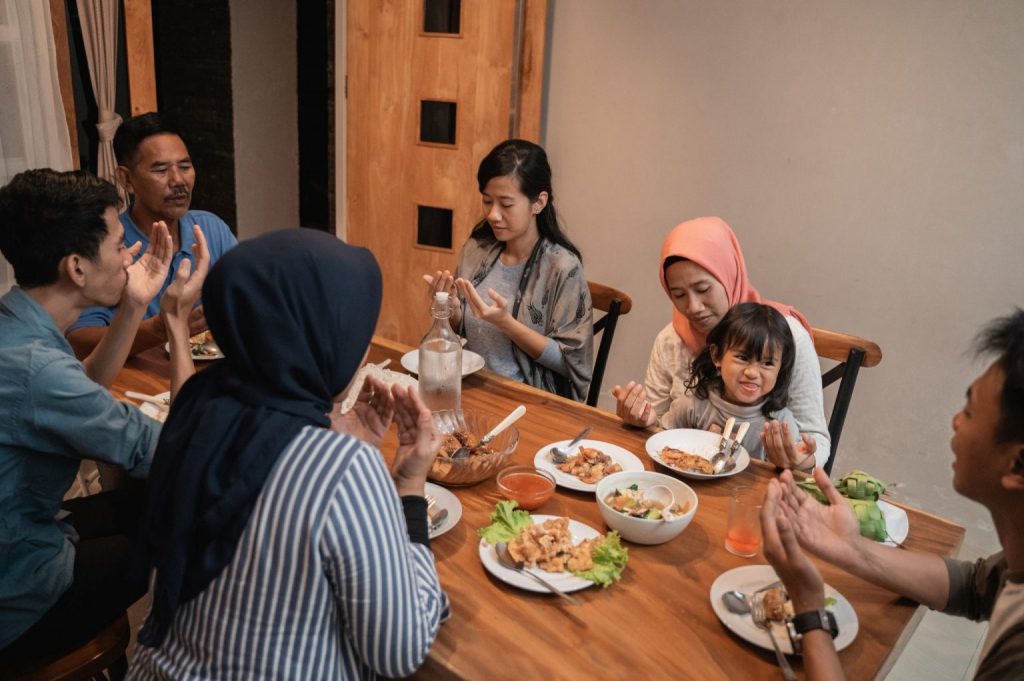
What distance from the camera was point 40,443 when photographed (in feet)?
4.66

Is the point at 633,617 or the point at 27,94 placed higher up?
the point at 27,94

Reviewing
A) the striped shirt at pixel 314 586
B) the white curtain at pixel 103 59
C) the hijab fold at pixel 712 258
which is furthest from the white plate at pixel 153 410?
the white curtain at pixel 103 59

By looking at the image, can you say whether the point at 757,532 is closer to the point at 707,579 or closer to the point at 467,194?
the point at 707,579

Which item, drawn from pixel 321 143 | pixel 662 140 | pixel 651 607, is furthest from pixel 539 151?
pixel 321 143

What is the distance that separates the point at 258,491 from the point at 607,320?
5.65ft

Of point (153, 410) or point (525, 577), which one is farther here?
point (153, 410)

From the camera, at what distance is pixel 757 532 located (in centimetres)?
139

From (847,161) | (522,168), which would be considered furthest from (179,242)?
(847,161)

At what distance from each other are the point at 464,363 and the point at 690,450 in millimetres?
708

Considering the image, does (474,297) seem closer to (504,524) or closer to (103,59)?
(504,524)

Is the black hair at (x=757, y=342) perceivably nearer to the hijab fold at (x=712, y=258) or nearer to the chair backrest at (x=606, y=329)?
the hijab fold at (x=712, y=258)

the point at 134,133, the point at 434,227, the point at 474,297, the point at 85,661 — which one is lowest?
the point at 85,661

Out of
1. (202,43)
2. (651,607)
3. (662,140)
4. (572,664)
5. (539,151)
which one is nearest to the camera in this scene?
(572,664)

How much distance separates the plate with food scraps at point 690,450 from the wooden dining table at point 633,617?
65 millimetres
